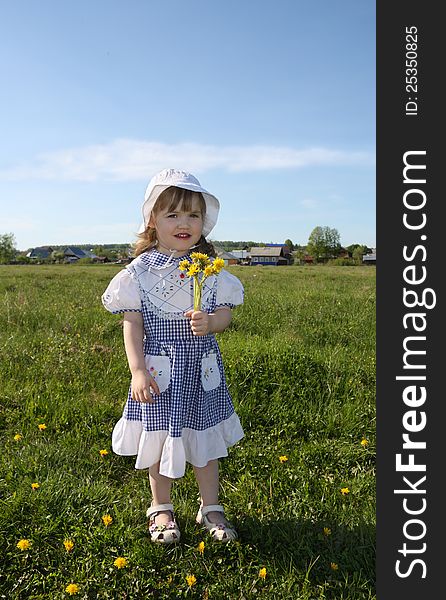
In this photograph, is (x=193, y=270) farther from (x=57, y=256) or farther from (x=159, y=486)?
(x=57, y=256)

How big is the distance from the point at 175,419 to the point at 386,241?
146 centimetres

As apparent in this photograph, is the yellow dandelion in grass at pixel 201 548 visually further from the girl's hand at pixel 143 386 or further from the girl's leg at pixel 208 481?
the girl's hand at pixel 143 386

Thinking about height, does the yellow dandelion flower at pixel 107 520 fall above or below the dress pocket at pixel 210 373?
below

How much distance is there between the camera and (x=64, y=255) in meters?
58.0

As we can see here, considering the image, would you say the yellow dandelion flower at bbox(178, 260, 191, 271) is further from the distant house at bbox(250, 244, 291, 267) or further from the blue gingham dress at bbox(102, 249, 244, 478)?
the distant house at bbox(250, 244, 291, 267)

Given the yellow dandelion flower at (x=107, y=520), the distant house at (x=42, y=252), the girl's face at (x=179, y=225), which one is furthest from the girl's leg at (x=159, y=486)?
the distant house at (x=42, y=252)

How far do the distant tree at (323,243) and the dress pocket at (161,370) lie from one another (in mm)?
84331

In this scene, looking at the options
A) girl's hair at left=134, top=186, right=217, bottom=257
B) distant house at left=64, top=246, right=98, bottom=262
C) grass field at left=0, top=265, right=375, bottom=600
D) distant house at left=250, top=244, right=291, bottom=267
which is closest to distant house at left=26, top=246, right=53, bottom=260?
distant house at left=64, top=246, right=98, bottom=262

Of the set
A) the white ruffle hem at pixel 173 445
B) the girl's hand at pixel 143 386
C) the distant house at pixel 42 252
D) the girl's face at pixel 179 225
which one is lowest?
the white ruffle hem at pixel 173 445

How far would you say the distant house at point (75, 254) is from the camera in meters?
53.7

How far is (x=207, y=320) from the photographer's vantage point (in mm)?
3012

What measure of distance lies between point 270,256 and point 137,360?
46177mm

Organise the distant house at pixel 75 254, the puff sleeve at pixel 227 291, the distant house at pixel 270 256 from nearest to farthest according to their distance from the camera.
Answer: the puff sleeve at pixel 227 291
the distant house at pixel 270 256
the distant house at pixel 75 254

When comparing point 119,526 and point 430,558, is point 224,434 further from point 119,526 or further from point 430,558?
point 430,558
